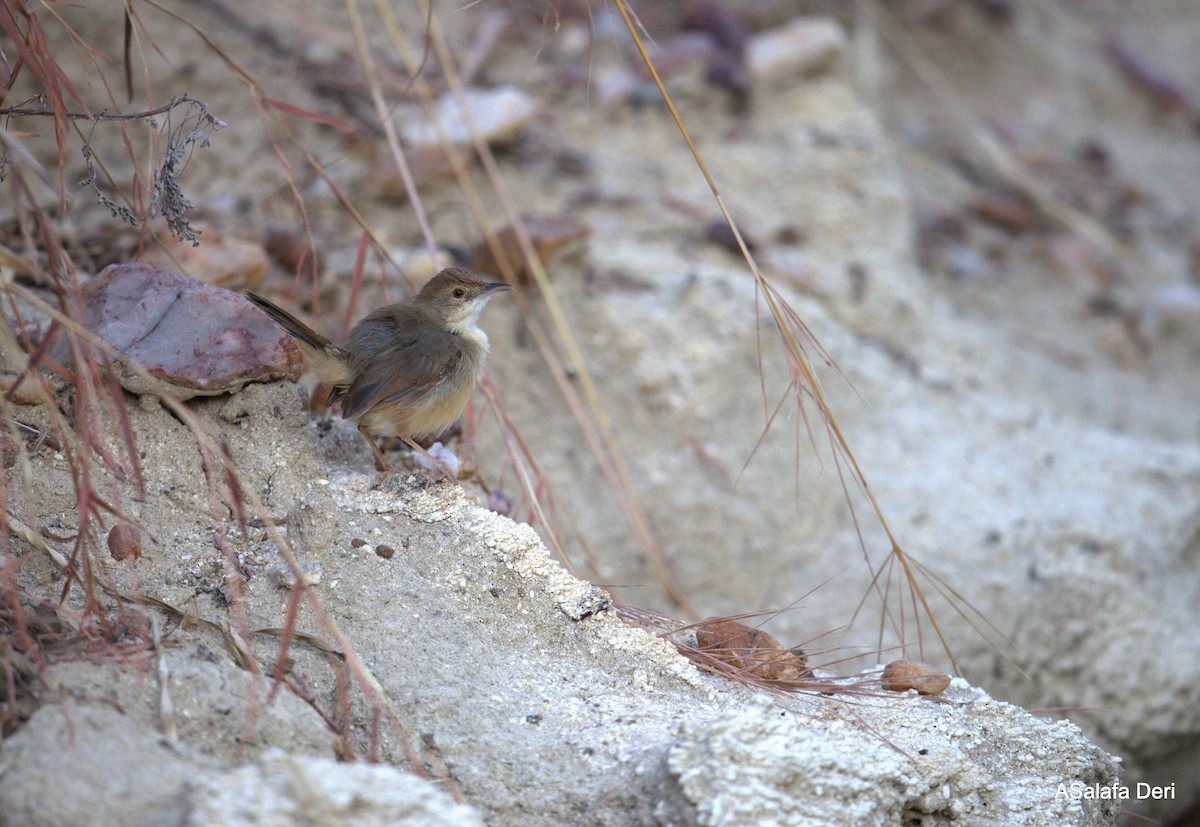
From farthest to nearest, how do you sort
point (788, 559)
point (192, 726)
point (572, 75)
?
point (572, 75)
point (788, 559)
point (192, 726)

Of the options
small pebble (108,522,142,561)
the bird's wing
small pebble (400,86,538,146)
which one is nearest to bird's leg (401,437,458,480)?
the bird's wing

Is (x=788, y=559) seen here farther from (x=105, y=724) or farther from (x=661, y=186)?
(x=105, y=724)

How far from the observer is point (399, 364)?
3072mm

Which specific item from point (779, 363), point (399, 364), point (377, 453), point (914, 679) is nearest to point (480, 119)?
point (779, 363)

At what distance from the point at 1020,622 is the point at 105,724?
3.27 metres

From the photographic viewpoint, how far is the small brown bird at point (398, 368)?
2951mm

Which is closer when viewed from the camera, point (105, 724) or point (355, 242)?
point (105, 724)

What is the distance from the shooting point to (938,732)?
248 centimetres

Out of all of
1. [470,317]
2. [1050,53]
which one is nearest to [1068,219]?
[1050,53]

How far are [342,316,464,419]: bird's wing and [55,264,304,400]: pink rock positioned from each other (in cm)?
23

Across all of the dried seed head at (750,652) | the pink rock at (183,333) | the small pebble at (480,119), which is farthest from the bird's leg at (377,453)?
the small pebble at (480,119)

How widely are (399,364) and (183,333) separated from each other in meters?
0.60

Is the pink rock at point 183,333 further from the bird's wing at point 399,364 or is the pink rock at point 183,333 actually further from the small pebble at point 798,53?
the small pebble at point 798,53

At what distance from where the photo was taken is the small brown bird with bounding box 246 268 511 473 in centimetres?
295
